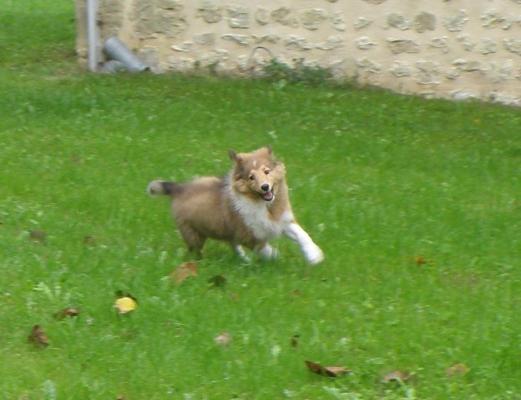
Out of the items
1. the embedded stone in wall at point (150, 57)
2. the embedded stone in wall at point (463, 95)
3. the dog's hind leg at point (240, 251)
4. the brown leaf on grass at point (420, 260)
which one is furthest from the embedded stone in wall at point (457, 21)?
the dog's hind leg at point (240, 251)

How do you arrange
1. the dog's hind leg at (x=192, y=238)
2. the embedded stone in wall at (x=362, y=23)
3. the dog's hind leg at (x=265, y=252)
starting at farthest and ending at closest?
the embedded stone in wall at (x=362, y=23) → the dog's hind leg at (x=192, y=238) → the dog's hind leg at (x=265, y=252)

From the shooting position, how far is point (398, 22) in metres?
16.1

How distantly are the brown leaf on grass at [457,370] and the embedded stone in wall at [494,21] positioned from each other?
9845 mm

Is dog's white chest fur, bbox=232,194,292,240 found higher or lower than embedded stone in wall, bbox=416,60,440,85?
higher

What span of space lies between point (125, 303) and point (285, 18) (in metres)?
9.59

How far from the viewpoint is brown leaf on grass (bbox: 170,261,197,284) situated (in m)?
7.97

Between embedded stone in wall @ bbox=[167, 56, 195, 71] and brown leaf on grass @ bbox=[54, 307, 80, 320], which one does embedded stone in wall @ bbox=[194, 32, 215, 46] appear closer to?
embedded stone in wall @ bbox=[167, 56, 195, 71]

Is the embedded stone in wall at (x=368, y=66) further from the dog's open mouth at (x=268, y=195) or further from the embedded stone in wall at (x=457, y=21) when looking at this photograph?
the dog's open mouth at (x=268, y=195)

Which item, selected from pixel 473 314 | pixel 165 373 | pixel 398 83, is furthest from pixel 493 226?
pixel 398 83

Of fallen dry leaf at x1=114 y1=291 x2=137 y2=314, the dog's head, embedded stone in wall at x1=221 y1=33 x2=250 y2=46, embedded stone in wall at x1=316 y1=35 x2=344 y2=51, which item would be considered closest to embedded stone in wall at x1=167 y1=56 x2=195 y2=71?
embedded stone in wall at x1=221 y1=33 x2=250 y2=46

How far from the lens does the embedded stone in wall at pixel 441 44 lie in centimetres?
1602

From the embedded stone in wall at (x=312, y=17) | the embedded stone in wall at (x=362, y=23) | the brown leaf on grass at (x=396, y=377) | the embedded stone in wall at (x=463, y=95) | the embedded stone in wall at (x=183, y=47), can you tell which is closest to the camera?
the brown leaf on grass at (x=396, y=377)

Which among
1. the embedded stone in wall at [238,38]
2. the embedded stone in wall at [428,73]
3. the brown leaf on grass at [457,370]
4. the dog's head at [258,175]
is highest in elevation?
the dog's head at [258,175]

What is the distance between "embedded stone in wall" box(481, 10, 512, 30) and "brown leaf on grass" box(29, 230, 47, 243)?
850 centimetres
